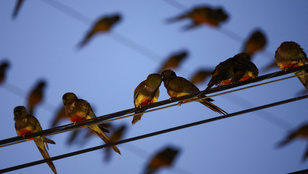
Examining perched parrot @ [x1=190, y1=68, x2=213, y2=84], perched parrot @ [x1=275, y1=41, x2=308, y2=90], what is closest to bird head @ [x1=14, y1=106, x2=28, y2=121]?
perched parrot @ [x1=190, y1=68, x2=213, y2=84]

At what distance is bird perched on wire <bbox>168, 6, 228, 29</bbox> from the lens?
18.8 feet

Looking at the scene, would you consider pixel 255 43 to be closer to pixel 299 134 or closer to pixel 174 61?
pixel 174 61

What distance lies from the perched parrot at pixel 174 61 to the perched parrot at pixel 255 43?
0.90m

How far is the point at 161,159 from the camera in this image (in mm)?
4543

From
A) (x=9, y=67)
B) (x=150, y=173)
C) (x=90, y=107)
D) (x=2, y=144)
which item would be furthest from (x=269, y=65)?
(x=9, y=67)

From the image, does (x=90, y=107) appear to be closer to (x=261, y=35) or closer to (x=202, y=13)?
(x=202, y=13)

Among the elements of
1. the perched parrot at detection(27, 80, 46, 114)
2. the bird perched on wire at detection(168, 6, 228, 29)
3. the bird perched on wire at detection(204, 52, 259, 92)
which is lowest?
the bird perched on wire at detection(204, 52, 259, 92)

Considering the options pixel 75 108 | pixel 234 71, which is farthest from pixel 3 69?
pixel 234 71

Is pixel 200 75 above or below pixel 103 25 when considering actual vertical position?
below

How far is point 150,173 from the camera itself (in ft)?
14.9

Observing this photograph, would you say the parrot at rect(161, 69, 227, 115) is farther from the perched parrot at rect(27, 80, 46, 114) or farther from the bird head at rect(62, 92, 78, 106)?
the perched parrot at rect(27, 80, 46, 114)

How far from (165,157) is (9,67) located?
9.97ft

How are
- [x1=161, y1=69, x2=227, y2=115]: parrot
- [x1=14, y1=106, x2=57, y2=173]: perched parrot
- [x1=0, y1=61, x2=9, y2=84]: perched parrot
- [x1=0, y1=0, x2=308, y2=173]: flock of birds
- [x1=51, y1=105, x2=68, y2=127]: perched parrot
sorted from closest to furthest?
[x1=0, y1=0, x2=308, y2=173]: flock of birds, [x1=161, y1=69, x2=227, y2=115]: parrot, [x1=14, y1=106, x2=57, y2=173]: perched parrot, [x1=51, y1=105, x2=68, y2=127]: perched parrot, [x1=0, y1=61, x2=9, y2=84]: perched parrot

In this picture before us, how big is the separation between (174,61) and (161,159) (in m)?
1.44
